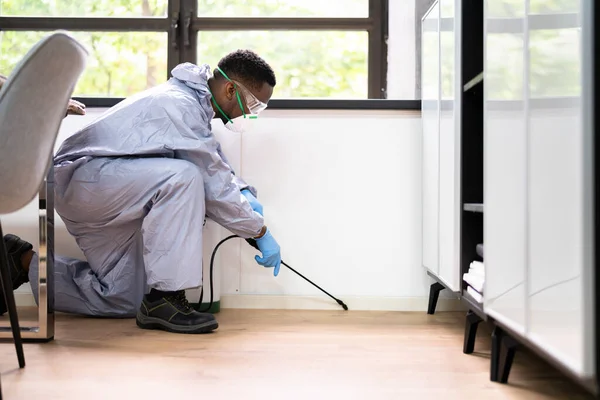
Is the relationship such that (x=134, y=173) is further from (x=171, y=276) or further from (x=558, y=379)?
(x=558, y=379)

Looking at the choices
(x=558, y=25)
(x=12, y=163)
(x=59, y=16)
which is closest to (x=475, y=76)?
(x=558, y=25)

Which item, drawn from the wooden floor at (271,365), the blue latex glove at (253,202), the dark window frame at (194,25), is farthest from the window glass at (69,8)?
the wooden floor at (271,365)

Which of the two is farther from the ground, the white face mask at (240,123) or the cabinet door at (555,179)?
the white face mask at (240,123)

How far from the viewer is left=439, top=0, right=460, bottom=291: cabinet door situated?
5.91ft

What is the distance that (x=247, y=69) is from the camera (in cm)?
225

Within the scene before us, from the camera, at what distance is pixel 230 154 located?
2.48 meters

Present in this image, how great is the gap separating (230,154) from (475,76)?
1044 millimetres

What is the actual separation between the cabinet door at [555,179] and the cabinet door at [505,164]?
0.20ft

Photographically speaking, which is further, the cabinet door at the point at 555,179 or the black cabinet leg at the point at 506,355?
the black cabinet leg at the point at 506,355

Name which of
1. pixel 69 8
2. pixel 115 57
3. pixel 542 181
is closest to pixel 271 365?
pixel 542 181

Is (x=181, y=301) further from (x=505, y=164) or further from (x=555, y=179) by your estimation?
(x=555, y=179)

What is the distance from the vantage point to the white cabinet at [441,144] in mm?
→ 1810

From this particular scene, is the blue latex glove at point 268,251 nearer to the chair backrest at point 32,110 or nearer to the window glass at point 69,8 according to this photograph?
the chair backrest at point 32,110

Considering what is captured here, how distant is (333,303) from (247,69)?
36.9 inches
